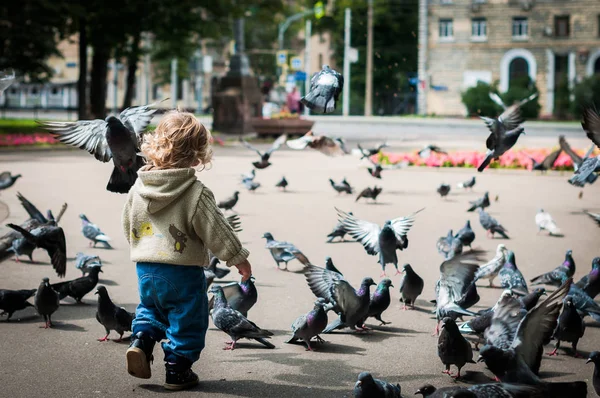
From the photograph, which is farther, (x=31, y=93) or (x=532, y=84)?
(x=31, y=93)

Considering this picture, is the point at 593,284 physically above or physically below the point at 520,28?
below

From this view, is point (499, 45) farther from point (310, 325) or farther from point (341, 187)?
point (310, 325)

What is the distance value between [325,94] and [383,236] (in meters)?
1.70

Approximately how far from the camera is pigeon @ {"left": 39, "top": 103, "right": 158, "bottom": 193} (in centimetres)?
533

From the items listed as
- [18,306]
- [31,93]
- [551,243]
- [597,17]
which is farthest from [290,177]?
[31,93]

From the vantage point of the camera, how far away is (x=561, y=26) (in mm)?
59531

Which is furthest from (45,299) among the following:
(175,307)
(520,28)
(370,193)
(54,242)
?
(520,28)

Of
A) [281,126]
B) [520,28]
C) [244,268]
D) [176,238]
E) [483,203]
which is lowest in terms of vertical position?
[483,203]

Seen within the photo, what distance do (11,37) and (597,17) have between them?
138ft

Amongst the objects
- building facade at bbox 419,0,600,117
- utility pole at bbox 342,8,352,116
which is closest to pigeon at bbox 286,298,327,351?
building facade at bbox 419,0,600,117

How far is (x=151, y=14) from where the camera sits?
98.3 feet

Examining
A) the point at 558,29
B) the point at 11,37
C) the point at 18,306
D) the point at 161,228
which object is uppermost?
the point at 558,29

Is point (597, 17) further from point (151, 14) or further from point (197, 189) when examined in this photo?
point (197, 189)

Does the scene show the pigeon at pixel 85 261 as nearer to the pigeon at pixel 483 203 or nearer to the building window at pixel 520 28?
the pigeon at pixel 483 203
